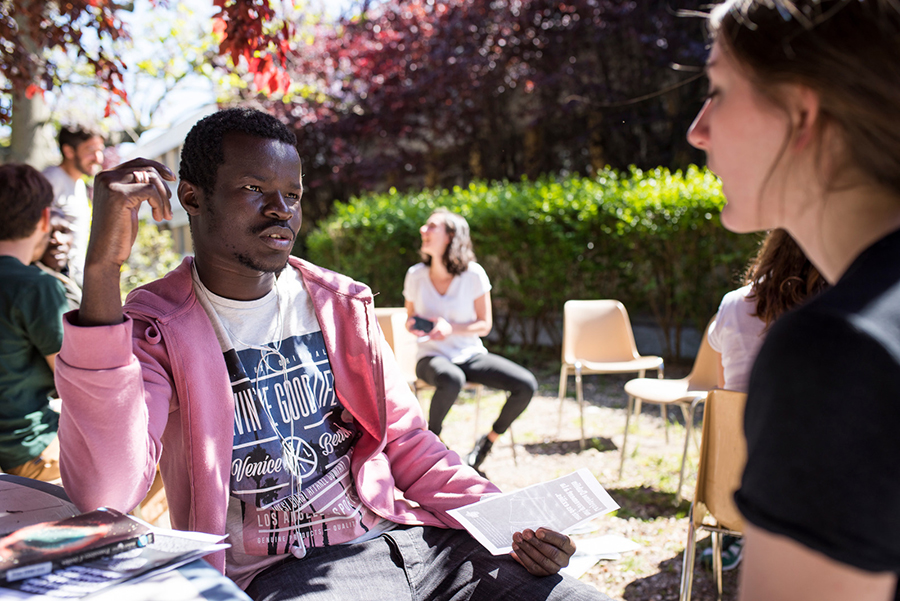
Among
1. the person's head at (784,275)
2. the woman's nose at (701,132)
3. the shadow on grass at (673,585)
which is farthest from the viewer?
the shadow on grass at (673,585)

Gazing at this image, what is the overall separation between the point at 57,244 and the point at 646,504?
386cm

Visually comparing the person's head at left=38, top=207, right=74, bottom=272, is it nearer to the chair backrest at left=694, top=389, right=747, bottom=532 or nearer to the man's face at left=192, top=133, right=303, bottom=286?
the man's face at left=192, top=133, right=303, bottom=286

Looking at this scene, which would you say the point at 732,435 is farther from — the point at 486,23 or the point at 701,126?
the point at 486,23

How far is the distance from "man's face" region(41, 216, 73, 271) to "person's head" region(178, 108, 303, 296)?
7.74ft

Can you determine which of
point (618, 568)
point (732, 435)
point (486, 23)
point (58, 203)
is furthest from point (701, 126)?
point (486, 23)

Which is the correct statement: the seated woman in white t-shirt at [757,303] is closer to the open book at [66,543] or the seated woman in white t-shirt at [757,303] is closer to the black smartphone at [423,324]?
the open book at [66,543]

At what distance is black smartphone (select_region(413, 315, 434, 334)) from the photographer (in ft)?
15.6

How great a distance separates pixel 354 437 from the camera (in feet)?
6.56

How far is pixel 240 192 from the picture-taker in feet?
6.17

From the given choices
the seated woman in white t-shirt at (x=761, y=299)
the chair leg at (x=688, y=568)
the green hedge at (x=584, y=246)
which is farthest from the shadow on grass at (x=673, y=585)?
the green hedge at (x=584, y=246)

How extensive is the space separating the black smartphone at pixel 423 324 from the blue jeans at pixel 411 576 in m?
2.94

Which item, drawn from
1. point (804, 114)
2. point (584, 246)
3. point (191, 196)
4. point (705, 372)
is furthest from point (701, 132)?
point (584, 246)

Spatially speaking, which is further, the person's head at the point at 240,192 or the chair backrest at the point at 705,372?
the chair backrest at the point at 705,372

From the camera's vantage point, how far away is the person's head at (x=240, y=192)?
1887mm
